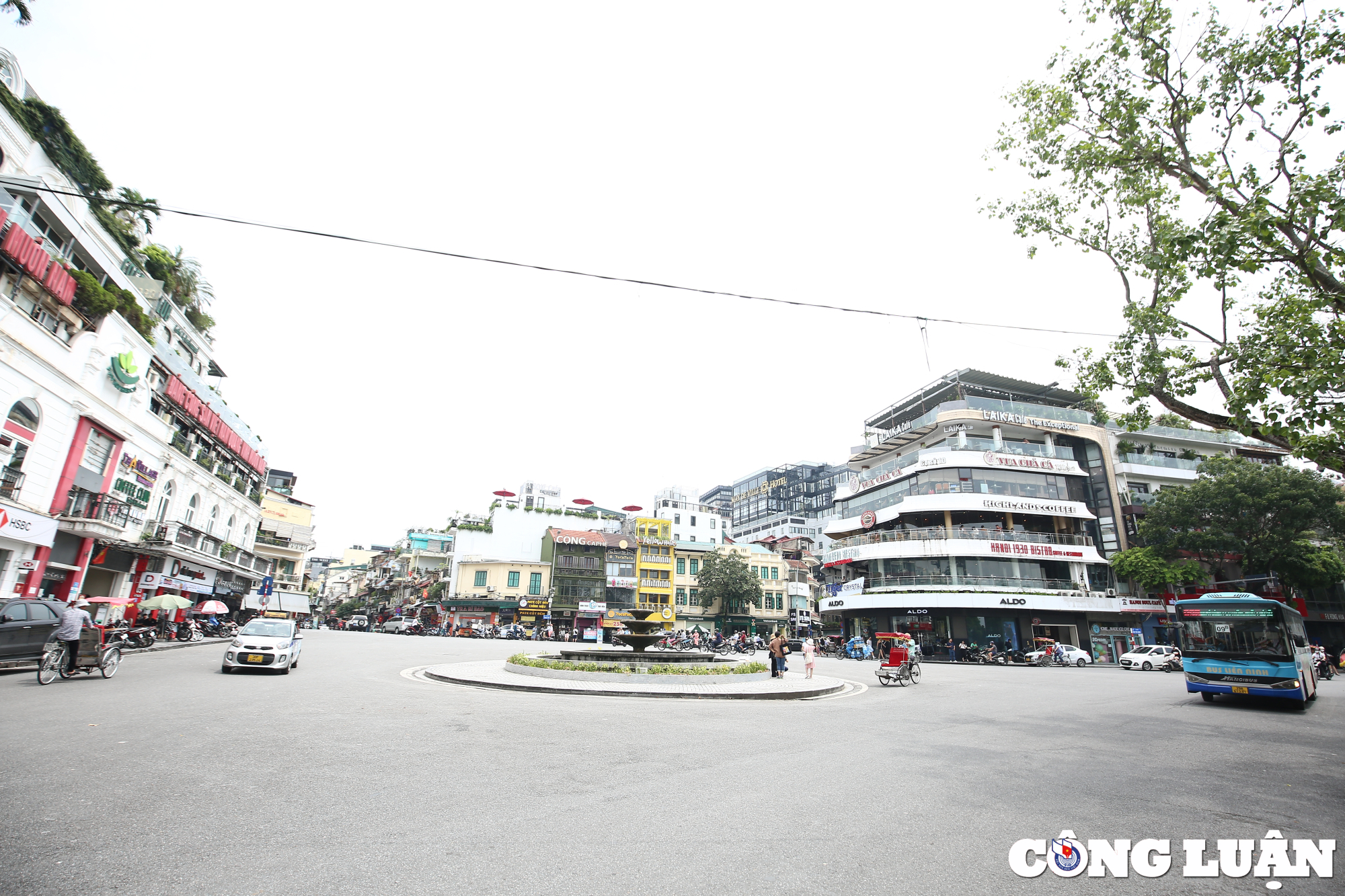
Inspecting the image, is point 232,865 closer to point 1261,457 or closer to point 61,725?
point 61,725

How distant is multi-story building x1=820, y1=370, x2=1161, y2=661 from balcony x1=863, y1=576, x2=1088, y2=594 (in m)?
0.08

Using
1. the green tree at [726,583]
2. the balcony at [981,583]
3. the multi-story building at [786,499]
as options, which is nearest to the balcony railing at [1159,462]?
the balcony at [981,583]

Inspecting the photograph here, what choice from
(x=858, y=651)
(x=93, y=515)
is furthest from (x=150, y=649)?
(x=858, y=651)

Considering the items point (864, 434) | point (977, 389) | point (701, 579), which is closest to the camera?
point (977, 389)

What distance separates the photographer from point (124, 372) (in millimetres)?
22438

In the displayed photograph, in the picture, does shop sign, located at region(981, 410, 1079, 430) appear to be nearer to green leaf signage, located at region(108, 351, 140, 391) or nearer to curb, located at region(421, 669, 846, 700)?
curb, located at region(421, 669, 846, 700)

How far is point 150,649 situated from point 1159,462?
62.7m

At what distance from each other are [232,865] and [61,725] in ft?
19.8

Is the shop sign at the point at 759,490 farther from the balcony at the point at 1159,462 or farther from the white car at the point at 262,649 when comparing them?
the white car at the point at 262,649

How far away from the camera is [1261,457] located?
2117 inches

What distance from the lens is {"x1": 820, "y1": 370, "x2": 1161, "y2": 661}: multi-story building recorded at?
40.2 m

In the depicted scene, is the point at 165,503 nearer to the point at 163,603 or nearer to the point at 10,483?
the point at 163,603

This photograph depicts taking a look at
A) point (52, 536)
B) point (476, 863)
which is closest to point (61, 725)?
point (476, 863)

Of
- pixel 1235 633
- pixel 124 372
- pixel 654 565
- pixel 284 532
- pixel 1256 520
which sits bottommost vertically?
pixel 1235 633
